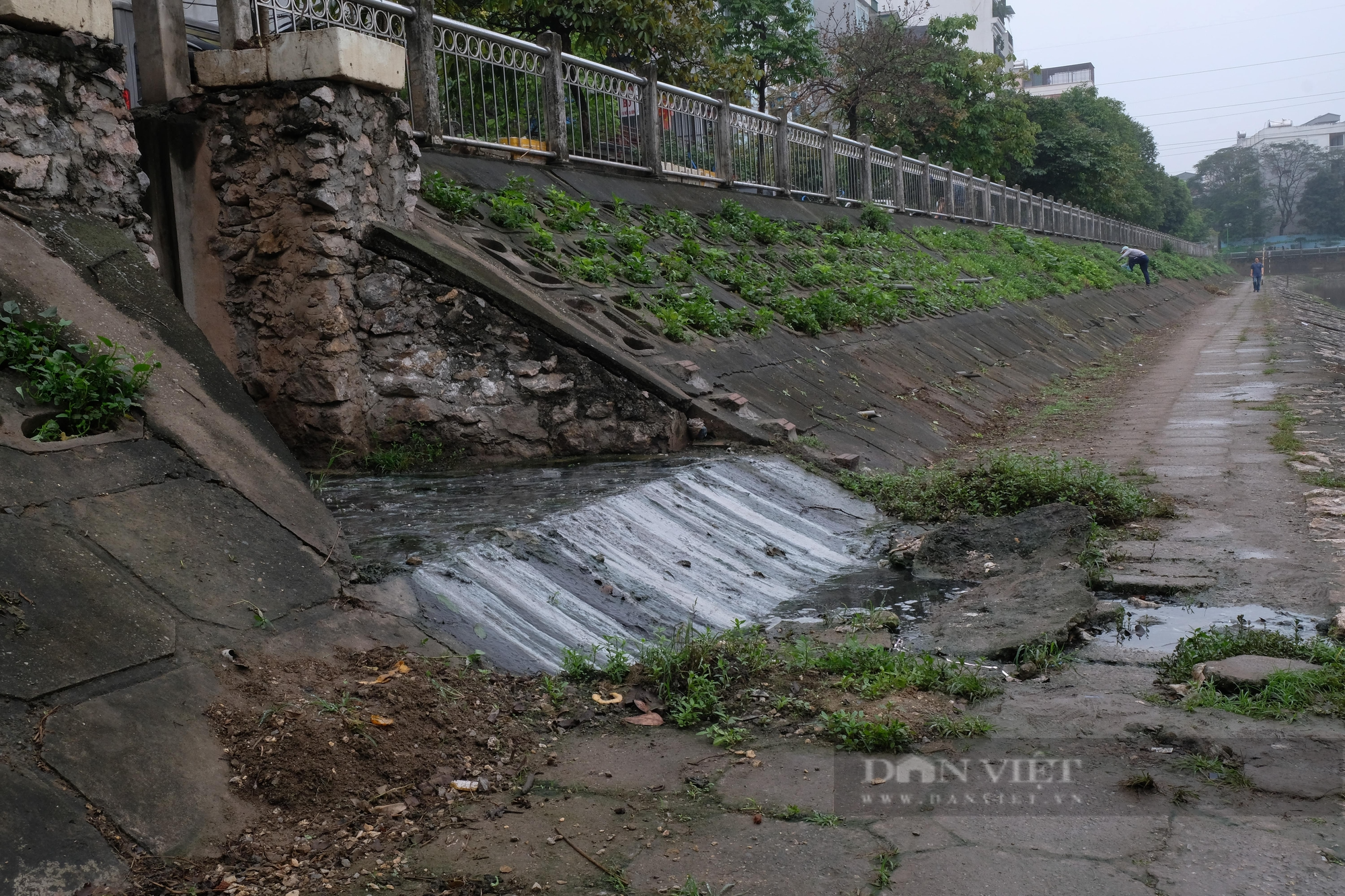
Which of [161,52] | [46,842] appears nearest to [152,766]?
[46,842]

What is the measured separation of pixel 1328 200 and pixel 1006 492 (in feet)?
361

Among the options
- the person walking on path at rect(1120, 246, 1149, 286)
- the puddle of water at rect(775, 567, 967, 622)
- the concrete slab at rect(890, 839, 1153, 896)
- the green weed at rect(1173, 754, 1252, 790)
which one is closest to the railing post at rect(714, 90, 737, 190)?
the puddle of water at rect(775, 567, 967, 622)

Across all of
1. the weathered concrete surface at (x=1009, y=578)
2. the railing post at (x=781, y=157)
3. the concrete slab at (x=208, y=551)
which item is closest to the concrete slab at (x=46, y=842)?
the concrete slab at (x=208, y=551)

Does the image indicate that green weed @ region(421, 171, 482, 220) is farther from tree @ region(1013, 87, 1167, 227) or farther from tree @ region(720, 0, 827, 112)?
tree @ region(1013, 87, 1167, 227)

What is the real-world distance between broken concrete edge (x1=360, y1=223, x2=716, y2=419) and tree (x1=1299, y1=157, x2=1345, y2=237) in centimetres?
10976

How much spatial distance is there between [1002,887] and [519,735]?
1.63 metres

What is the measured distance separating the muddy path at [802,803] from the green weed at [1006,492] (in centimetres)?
212

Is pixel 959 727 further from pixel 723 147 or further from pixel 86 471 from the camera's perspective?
pixel 723 147

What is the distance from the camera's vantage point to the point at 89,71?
5195 mm

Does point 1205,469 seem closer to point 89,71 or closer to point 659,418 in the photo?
point 659,418

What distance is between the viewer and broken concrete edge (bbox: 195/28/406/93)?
253 inches

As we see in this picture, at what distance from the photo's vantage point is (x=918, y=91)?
30.3 m

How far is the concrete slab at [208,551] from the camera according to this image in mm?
3486

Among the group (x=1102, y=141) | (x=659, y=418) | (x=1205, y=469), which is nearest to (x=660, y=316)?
(x=659, y=418)
